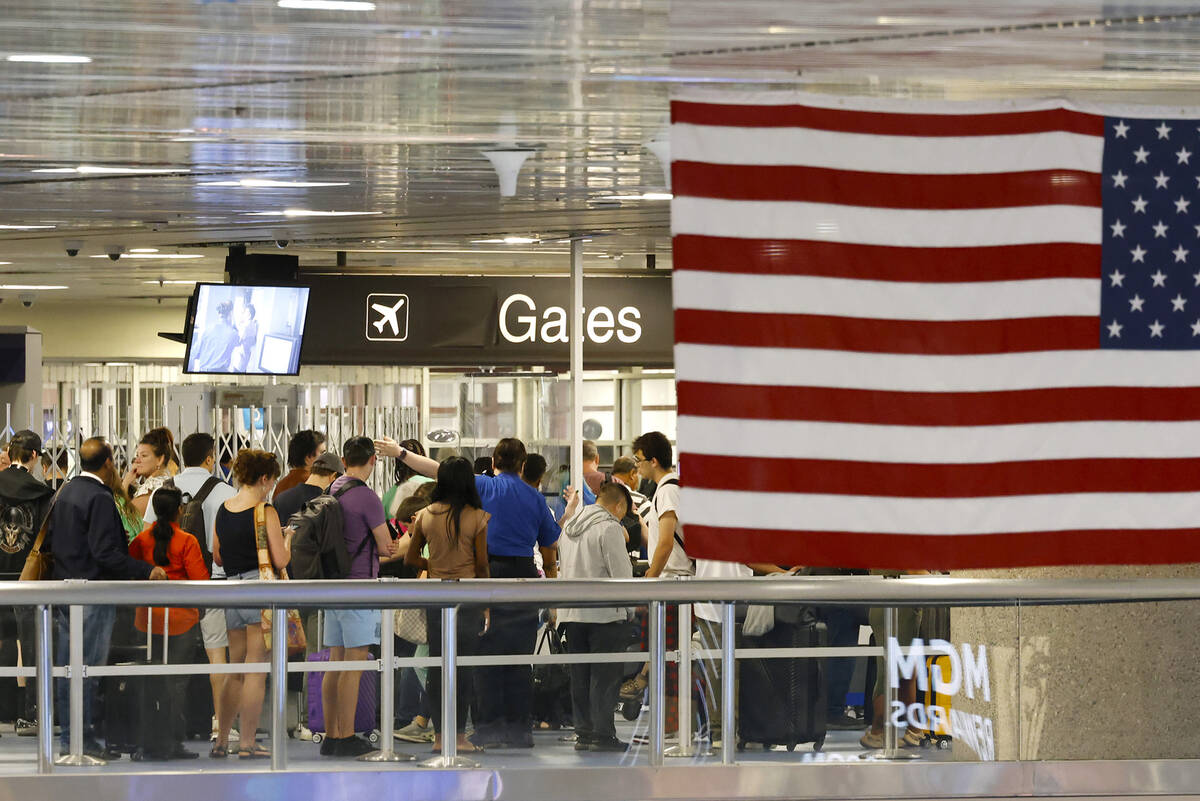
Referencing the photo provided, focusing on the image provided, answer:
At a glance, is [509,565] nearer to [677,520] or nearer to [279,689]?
[677,520]

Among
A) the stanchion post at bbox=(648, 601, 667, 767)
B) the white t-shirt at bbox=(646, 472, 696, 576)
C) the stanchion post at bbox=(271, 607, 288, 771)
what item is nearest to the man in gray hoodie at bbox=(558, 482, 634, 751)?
the stanchion post at bbox=(648, 601, 667, 767)

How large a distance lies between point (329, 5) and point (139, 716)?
10.5 feet

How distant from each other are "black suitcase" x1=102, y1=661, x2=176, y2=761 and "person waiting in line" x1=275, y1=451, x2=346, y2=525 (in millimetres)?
2185

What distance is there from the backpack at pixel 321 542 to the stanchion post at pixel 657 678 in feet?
6.50

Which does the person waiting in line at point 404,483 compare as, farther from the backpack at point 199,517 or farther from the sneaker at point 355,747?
the sneaker at point 355,747

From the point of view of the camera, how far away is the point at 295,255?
14016 millimetres

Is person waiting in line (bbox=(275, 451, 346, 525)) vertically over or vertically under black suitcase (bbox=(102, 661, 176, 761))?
over

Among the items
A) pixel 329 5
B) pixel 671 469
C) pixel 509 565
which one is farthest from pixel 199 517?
pixel 329 5

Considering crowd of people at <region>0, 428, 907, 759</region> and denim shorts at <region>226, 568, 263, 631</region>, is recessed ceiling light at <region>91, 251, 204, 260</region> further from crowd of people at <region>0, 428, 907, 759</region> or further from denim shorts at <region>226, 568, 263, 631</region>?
denim shorts at <region>226, 568, 263, 631</region>

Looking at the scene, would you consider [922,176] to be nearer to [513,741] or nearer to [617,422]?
[513,741]

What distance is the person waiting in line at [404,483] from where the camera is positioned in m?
10.8

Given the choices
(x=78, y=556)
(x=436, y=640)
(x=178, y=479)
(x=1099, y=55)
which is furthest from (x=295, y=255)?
(x=1099, y=55)

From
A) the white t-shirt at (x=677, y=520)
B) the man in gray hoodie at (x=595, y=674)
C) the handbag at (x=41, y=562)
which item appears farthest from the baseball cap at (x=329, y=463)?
the man in gray hoodie at (x=595, y=674)

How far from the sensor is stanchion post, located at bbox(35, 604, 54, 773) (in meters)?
6.43
